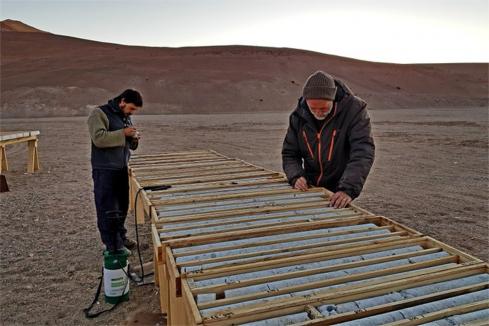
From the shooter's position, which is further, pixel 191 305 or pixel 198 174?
pixel 198 174

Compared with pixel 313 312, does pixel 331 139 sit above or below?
above

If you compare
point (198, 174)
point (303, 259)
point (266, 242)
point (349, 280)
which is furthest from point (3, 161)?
point (349, 280)

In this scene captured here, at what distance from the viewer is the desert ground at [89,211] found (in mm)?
4254

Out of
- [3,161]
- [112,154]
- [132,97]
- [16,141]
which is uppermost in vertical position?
[132,97]

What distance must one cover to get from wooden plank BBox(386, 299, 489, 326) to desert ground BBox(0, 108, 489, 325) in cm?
262

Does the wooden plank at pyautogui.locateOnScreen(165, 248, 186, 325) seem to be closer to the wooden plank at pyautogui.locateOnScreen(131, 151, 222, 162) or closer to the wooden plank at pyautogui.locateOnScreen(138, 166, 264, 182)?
the wooden plank at pyautogui.locateOnScreen(138, 166, 264, 182)

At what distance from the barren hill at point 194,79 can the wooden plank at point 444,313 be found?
35.3 m

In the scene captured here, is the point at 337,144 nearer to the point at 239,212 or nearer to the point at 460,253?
the point at 239,212

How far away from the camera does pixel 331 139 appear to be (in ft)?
12.3

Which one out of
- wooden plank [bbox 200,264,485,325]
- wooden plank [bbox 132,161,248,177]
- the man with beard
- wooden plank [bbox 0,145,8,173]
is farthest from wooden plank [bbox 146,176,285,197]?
wooden plank [bbox 0,145,8,173]

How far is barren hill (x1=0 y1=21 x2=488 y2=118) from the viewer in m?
37.9

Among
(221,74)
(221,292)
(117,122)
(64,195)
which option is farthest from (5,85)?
(221,292)

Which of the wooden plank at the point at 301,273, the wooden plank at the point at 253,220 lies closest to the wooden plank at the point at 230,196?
the wooden plank at the point at 253,220

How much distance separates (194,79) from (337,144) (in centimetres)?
4245
